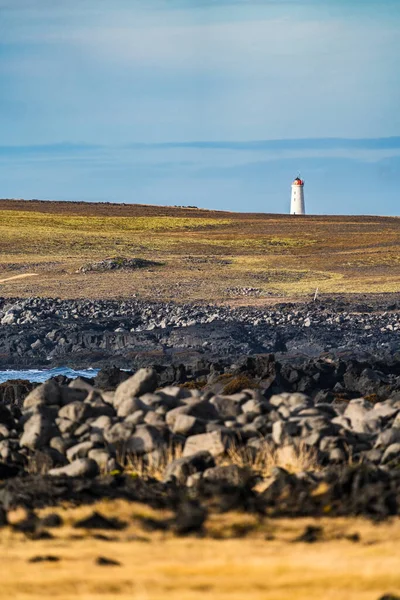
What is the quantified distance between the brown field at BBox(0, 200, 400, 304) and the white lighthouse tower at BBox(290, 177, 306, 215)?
13.0 m

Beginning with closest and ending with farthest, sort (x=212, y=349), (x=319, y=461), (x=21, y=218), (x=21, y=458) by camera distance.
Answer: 1. (x=319, y=461)
2. (x=21, y=458)
3. (x=212, y=349)
4. (x=21, y=218)

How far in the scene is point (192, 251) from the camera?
64.8 m

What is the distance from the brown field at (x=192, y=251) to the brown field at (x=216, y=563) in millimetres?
33552

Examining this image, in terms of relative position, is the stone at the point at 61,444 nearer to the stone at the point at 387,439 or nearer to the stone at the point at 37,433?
the stone at the point at 37,433

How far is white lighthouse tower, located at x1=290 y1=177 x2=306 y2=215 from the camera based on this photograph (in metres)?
108

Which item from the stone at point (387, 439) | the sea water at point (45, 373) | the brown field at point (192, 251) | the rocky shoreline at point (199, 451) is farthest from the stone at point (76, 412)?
the brown field at point (192, 251)

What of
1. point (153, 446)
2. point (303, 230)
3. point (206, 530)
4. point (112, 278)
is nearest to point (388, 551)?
point (206, 530)

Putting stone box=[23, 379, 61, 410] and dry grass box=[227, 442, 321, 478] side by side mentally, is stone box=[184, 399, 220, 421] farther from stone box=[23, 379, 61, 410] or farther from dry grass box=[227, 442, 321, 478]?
stone box=[23, 379, 61, 410]

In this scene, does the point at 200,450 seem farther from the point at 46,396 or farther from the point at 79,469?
the point at 46,396

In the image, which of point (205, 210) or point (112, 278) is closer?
point (112, 278)

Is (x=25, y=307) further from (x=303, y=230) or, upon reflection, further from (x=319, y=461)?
(x=303, y=230)

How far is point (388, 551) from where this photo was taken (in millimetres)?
9391

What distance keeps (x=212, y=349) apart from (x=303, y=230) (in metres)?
47.1

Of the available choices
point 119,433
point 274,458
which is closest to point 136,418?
point 119,433
